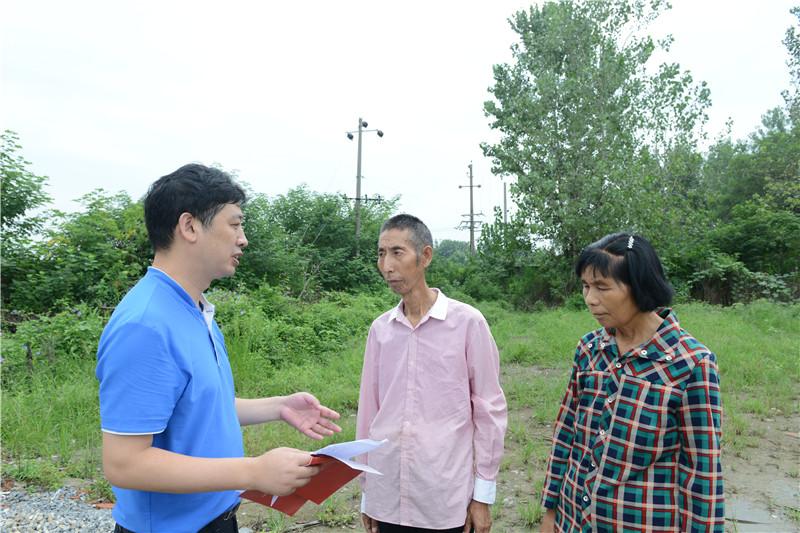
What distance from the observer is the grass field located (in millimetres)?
4291

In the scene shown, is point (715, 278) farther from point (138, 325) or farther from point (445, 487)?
point (138, 325)

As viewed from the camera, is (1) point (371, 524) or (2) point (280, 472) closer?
(2) point (280, 472)

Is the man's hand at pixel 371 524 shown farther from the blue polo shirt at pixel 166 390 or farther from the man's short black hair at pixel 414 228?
the man's short black hair at pixel 414 228

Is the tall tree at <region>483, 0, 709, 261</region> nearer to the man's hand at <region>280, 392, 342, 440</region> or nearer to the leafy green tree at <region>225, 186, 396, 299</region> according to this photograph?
the leafy green tree at <region>225, 186, 396, 299</region>

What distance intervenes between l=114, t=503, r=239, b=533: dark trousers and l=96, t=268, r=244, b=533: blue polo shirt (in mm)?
23

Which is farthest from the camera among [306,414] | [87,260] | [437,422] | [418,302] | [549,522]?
[87,260]

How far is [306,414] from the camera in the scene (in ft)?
5.90

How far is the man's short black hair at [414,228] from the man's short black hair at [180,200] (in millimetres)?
908

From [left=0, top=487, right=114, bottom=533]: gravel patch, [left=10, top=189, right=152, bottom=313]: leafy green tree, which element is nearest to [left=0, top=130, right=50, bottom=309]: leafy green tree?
[left=10, top=189, right=152, bottom=313]: leafy green tree

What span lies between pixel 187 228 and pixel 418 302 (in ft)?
3.46

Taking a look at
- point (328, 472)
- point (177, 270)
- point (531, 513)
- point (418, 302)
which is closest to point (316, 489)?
point (328, 472)

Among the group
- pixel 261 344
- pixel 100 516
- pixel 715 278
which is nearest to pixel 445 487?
pixel 100 516

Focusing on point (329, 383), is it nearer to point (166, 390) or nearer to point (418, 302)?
point (418, 302)

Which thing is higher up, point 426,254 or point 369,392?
point 426,254
